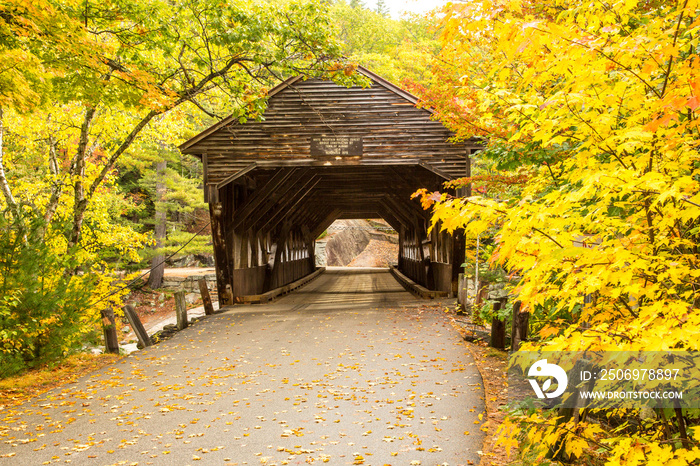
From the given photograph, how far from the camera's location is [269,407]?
565cm

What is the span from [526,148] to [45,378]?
24.2ft

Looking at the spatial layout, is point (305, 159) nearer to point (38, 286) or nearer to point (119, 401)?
point (38, 286)

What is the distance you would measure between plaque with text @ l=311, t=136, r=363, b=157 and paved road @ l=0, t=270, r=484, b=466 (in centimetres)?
566

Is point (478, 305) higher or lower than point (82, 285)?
lower

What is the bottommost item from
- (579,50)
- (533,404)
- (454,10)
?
(533,404)

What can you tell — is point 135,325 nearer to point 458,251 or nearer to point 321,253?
point 458,251

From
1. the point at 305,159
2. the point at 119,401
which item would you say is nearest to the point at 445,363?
the point at 119,401

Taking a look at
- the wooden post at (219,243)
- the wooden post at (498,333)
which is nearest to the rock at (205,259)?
the wooden post at (219,243)

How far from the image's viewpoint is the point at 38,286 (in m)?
7.52

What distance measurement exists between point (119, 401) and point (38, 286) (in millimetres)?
2641

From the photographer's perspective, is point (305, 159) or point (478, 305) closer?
point (478, 305)

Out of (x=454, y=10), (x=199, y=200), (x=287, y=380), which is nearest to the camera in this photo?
(x=454, y=10)

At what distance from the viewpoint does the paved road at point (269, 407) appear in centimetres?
437

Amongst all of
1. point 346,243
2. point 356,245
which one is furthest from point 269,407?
point 356,245
